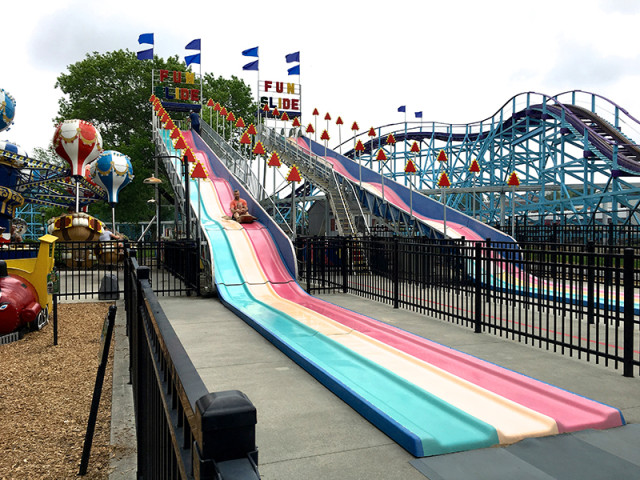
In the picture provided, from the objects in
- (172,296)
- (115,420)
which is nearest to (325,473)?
(115,420)

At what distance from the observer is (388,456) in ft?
13.5

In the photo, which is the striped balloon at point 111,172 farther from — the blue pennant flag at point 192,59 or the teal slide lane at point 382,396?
the teal slide lane at point 382,396

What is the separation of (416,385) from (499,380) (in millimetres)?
1028

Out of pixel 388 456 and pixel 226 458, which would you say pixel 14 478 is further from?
pixel 226 458

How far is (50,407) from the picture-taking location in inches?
232

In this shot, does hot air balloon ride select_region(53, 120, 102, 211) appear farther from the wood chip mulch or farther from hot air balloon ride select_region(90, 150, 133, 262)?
the wood chip mulch

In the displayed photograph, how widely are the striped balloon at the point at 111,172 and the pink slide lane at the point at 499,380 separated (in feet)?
84.6

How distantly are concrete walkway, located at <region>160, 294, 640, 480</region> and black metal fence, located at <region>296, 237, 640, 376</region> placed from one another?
0.41 m

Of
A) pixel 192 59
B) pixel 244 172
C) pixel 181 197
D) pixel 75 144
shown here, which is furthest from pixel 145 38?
pixel 181 197

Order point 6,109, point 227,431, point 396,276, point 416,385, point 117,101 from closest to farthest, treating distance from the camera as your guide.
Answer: point 227,431 → point 416,385 → point 396,276 → point 6,109 → point 117,101

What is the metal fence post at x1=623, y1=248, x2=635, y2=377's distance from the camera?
609 cm

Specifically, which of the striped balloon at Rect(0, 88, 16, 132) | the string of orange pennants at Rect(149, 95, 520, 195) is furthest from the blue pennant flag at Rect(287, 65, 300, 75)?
the striped balloon at Rect(0, 88, 16, 132)

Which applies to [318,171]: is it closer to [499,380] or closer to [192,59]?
[192,59]

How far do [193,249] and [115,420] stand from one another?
30.1ft
